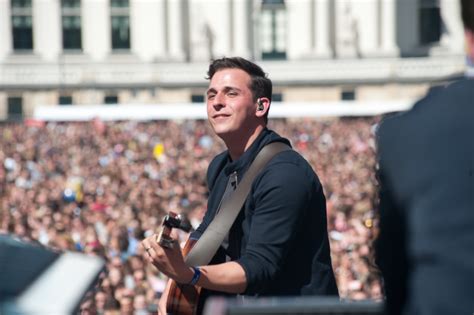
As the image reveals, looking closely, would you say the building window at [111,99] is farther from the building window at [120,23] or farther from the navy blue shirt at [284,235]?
the navy blue shirt at [284,235]

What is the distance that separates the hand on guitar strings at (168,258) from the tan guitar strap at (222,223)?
28cm

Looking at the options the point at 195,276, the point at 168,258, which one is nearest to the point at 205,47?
the point at 195,276

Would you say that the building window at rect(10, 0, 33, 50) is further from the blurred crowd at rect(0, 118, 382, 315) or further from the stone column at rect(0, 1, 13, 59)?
the blurred crowd at rect(0, 118, 382, 315)

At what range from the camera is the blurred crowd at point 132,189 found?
10039 millimetres

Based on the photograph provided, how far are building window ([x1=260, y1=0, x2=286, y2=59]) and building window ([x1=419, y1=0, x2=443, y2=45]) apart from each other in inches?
261

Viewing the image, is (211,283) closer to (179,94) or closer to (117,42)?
(179,94)

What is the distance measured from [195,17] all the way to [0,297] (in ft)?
182

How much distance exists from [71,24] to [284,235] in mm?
55622

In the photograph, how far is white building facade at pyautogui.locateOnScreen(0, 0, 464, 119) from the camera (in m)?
53.8

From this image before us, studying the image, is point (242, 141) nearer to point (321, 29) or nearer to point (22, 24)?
point (321, 29)

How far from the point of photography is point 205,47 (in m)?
55.5

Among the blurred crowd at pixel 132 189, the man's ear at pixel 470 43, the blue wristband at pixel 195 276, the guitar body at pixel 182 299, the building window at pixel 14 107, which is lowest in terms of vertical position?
the building window at pixel 14 107

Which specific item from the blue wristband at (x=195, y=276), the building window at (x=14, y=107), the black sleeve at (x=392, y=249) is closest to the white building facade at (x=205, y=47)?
the building window at (x=14, y=107)

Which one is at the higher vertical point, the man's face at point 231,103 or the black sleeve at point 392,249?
the man's face at point 231,103
